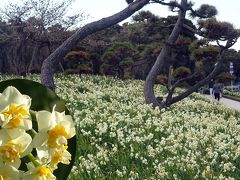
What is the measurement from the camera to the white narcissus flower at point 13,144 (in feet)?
3.17

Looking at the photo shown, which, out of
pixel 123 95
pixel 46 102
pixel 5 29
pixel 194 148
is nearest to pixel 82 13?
pixel 5 29

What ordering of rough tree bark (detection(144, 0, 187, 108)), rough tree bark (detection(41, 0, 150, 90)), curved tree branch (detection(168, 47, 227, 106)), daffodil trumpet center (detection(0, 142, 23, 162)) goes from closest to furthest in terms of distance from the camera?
daffodil trumpet center (detection(0, 142, 23, 162)) → rough tree bark (detection(41, 0, 150, 90)) → rough tree bark (detection(144, 0, 187, 108)) → curved tree branch (detection(168, 47, 227, 106))

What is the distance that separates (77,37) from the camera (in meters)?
13.2

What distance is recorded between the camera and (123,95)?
16766mm

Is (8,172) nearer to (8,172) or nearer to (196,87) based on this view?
(8,172)

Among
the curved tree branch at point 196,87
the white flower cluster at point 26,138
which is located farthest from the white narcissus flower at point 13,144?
the curved tree branch at point 196,87

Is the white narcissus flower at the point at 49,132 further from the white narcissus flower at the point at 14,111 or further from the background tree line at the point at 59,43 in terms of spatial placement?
the background tree line at the point at 59,43

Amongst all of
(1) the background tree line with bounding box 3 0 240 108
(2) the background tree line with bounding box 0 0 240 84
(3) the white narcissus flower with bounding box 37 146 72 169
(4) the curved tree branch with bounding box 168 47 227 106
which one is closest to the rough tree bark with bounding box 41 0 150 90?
(1) the background tree line with bounding box 3 0 240 108

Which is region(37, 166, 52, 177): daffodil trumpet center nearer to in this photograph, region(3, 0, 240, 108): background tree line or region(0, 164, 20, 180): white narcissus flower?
region(0, 164, 20, 180): white narcissus flower

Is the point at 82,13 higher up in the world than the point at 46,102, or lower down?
higher up

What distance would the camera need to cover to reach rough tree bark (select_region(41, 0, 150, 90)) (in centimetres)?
1277

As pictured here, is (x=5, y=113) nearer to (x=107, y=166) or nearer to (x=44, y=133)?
(x=44, y=133)

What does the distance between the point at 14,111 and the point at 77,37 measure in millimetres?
12380

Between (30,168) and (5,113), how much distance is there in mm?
147
